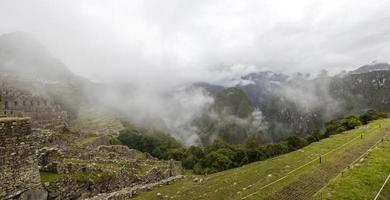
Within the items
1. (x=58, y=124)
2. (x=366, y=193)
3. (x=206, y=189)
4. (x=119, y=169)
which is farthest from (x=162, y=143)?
(x=366, y=193)

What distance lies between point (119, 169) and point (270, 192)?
56.6 feet

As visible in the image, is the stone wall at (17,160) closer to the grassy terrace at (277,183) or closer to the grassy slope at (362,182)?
the grassy terrace at (277,183)

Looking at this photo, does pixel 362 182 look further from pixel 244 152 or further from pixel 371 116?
pixel 371 116

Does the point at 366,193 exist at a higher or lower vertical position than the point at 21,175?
lower

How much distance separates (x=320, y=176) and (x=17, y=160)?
23916 millimetres

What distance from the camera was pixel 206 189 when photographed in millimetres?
25375

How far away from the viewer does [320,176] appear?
26.1 m

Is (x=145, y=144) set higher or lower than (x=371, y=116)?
lower

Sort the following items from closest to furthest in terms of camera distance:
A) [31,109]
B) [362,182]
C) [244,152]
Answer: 1. [362,182]
2. [31,109]
3. [244,152]

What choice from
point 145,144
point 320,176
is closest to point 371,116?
point 320,176

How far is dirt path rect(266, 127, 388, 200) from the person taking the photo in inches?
843

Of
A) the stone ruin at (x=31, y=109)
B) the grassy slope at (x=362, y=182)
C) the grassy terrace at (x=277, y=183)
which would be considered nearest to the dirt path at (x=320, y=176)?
the grassy terrace at (x=277, y=183)

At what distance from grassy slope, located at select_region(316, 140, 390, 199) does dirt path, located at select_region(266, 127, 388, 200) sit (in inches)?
56.4

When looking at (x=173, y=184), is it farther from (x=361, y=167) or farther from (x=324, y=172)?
(x=361, y=167)
